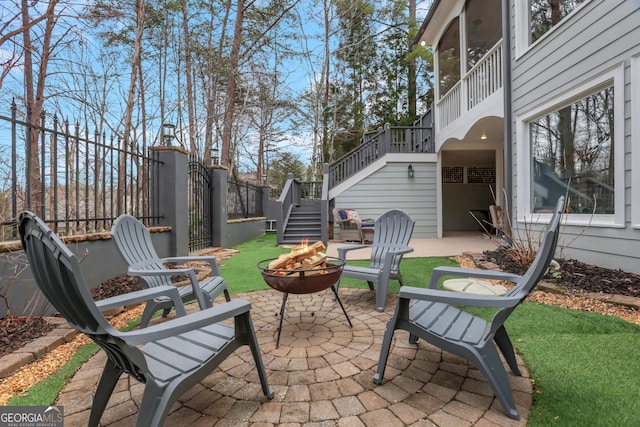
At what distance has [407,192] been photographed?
8.91 meters

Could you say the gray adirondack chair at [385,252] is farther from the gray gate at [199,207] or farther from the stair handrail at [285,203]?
the stair handrail at [285,203]

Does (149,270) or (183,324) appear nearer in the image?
(183,324)

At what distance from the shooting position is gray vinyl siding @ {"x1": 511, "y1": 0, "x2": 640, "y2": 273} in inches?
129

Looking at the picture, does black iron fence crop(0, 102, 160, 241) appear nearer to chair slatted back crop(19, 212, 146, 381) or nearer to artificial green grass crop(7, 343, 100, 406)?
artificial green grass crop(7, 343, 100, 406)

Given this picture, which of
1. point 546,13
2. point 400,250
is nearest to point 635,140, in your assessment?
point 546,13

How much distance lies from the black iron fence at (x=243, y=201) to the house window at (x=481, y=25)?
6.90 m

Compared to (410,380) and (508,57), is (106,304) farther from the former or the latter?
(508,57)

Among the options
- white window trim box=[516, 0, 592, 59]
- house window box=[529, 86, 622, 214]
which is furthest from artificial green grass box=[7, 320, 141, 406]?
white window trim box=[516, 0, 592, 59]

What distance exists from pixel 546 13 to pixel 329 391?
20.2 ft

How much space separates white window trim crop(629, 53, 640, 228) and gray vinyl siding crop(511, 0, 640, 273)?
0.07 ft

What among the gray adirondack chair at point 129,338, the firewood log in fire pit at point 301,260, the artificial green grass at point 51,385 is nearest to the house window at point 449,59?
the firewood log in fire pit at point 301,260

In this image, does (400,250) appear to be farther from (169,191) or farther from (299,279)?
(169,191)

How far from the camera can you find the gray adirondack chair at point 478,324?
1456 mm

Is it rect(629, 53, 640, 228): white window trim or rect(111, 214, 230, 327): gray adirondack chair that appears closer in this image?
rect(111, 214, 230, 327): gray adirondack chair
